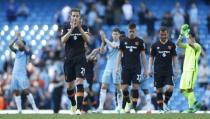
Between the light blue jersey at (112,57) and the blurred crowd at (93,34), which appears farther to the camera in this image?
the blurred crowd at (93,34)

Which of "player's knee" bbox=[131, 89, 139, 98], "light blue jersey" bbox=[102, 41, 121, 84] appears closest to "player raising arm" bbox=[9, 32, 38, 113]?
"light blue jersey" bbox=[102, 41, 121, 84]

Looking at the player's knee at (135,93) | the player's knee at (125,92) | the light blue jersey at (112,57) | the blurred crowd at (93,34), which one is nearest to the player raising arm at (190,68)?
the player's knee at (135,93)

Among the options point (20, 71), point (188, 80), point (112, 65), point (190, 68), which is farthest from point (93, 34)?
point (188, 80)

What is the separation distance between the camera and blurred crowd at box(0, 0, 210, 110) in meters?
33.6

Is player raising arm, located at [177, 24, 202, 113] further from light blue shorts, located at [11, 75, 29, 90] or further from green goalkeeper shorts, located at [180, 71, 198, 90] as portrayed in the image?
A: light blue shorts, located at [11, 75, 29, 90]

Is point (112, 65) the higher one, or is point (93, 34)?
point (93, 34)

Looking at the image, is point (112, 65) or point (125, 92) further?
point (112, 65)

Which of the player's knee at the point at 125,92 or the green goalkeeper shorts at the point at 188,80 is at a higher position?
the green goalkeeper shorts at the point at 188,80

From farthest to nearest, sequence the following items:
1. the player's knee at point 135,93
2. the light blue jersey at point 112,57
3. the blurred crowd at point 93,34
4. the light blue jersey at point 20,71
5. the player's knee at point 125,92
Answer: the blurred crowd at point 93,34, the light blue jersey at point 20,71, the light blue jersey at point 112,57, the player's knee at point 125,92, the player's knee at point 135,93

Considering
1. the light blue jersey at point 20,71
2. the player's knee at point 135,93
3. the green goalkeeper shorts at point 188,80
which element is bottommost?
the player's knee at point 135,93

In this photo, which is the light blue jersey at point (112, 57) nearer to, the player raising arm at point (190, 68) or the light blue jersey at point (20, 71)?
the player raising arm at point (190, 68)

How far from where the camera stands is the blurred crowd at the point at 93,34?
3359 cm

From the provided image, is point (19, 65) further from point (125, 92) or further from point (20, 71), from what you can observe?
point (125, 92)

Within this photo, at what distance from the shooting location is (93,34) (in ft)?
126
